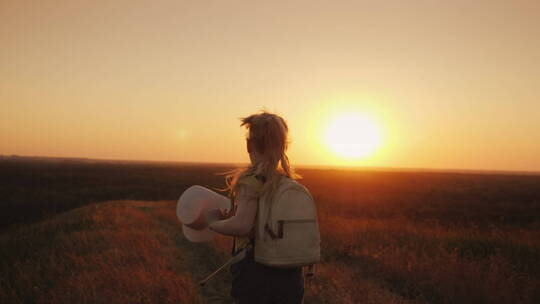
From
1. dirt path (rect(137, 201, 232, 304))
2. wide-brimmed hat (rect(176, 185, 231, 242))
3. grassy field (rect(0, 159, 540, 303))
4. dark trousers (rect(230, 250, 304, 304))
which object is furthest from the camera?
dirt path (rect(137, 201, 232, 304))

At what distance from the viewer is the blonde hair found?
1.75 m

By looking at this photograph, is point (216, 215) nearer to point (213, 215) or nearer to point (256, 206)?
point (213, 215)

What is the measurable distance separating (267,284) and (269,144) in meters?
0.74

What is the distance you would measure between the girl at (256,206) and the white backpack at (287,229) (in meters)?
0.05

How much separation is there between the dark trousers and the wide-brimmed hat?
0.41 meters

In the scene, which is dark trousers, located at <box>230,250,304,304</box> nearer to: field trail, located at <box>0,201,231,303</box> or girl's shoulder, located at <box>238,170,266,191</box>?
girl's shoulder, located at <box>238,170,266,191</box>

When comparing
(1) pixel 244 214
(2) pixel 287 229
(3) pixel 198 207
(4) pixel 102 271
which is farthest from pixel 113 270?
(2) pixel 287 229

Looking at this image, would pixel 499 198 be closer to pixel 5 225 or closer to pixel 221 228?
pixel 221 228

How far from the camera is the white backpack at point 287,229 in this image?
5.51 ft

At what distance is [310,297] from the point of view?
4832 mm

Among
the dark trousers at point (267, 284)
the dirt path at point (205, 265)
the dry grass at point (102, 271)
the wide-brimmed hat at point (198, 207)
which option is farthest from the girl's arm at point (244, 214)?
the dirt path at point (205, 265)

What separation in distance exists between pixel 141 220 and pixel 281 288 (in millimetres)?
10424

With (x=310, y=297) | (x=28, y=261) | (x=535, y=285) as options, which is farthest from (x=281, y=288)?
(x=28, y=261)

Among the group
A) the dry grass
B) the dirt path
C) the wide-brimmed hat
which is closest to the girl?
the wide-brimmed hat
